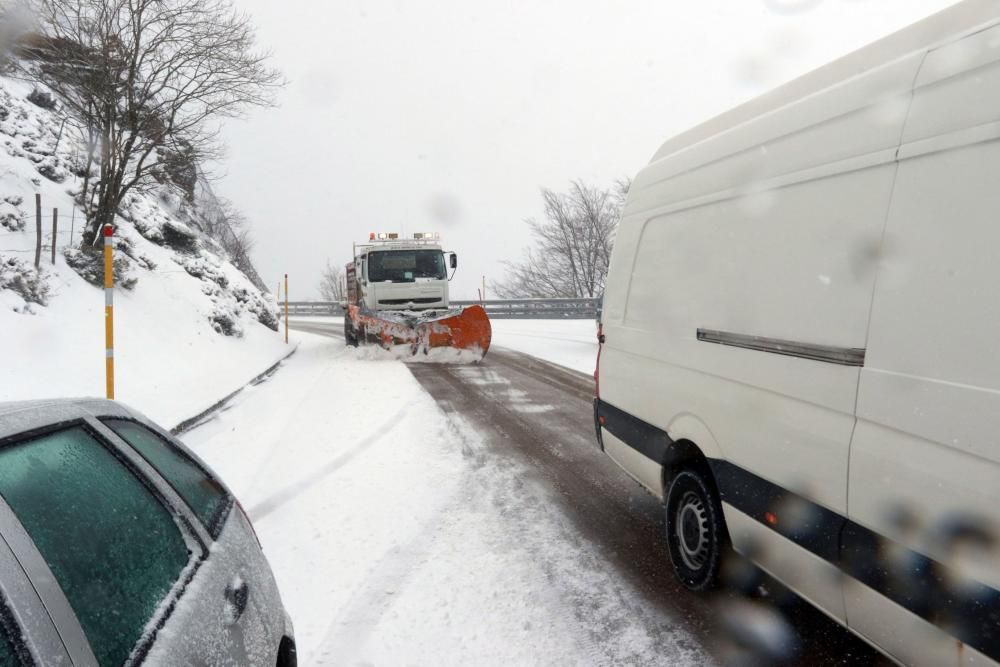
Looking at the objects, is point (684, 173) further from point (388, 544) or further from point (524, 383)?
point (524, 383)

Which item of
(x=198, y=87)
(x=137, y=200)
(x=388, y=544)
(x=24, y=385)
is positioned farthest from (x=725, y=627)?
(x=137, y=200)

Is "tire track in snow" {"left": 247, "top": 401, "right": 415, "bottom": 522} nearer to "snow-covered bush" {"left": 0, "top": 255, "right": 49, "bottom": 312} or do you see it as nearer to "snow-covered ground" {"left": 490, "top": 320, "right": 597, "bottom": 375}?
"snow-covered bush" {"left": 0, "top": 255, "right": 49, "bottom": 312}

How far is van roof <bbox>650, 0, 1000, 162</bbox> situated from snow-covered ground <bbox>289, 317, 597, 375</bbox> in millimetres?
10061

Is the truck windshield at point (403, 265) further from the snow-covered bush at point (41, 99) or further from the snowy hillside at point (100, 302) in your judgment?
the snow-covered bush at point (41, 99)

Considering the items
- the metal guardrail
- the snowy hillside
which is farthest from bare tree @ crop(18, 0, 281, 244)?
the metal guardrail

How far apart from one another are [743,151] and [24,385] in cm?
835

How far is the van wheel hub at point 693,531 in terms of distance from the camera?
352 cm

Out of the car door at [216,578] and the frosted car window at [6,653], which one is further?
the car door at [216,578]

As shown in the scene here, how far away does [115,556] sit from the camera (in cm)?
151

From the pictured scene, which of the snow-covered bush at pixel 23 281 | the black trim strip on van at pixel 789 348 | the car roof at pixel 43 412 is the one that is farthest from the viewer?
the snow-covered bush at pixel 23 281

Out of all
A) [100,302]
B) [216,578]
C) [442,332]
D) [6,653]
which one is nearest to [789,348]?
[216,578]

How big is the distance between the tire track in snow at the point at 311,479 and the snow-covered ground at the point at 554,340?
21.9ft

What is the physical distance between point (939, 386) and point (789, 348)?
2.46 ft

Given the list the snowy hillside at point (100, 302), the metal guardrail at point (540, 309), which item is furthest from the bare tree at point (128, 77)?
the metal guardrail at point (540, 309)
